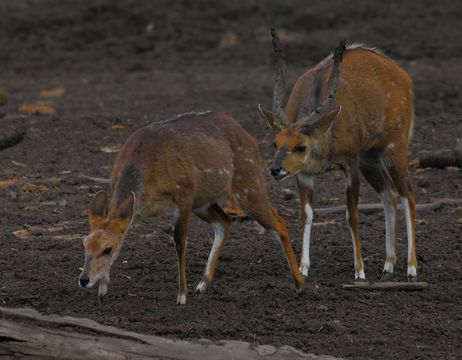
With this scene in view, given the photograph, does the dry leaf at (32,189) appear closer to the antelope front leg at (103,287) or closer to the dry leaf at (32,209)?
the dry leaf at (32,209)

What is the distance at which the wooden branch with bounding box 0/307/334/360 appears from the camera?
24.7ft

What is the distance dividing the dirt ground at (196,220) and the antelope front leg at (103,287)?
0.12 meters

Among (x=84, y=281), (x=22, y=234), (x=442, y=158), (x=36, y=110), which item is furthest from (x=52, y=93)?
(x=84, y=281)

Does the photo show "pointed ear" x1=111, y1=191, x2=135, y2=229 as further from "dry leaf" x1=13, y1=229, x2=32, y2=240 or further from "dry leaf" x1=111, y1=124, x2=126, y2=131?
"dry leaf" x1=111, y1=124, x2=126, y2=131

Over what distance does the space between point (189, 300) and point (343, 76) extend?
2.70 m

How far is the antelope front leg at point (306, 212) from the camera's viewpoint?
10.5 m

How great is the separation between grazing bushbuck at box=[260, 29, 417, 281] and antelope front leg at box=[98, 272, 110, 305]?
6.24ft

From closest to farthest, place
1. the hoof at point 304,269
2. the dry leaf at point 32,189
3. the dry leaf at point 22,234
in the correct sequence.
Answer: the hoof at point 304,269
the dry leaf at point 22,234
the dry leaf at point 32,189

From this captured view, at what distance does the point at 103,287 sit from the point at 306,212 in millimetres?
2507

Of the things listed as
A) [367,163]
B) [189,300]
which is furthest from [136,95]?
[189,300]

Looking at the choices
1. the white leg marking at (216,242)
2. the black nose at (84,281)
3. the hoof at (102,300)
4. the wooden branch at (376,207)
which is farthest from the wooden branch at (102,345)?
the wooden branch at (376,207)

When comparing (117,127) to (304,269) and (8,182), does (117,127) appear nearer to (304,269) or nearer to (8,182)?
(8,182)

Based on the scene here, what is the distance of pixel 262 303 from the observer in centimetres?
932

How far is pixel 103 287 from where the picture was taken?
28.9 feet
